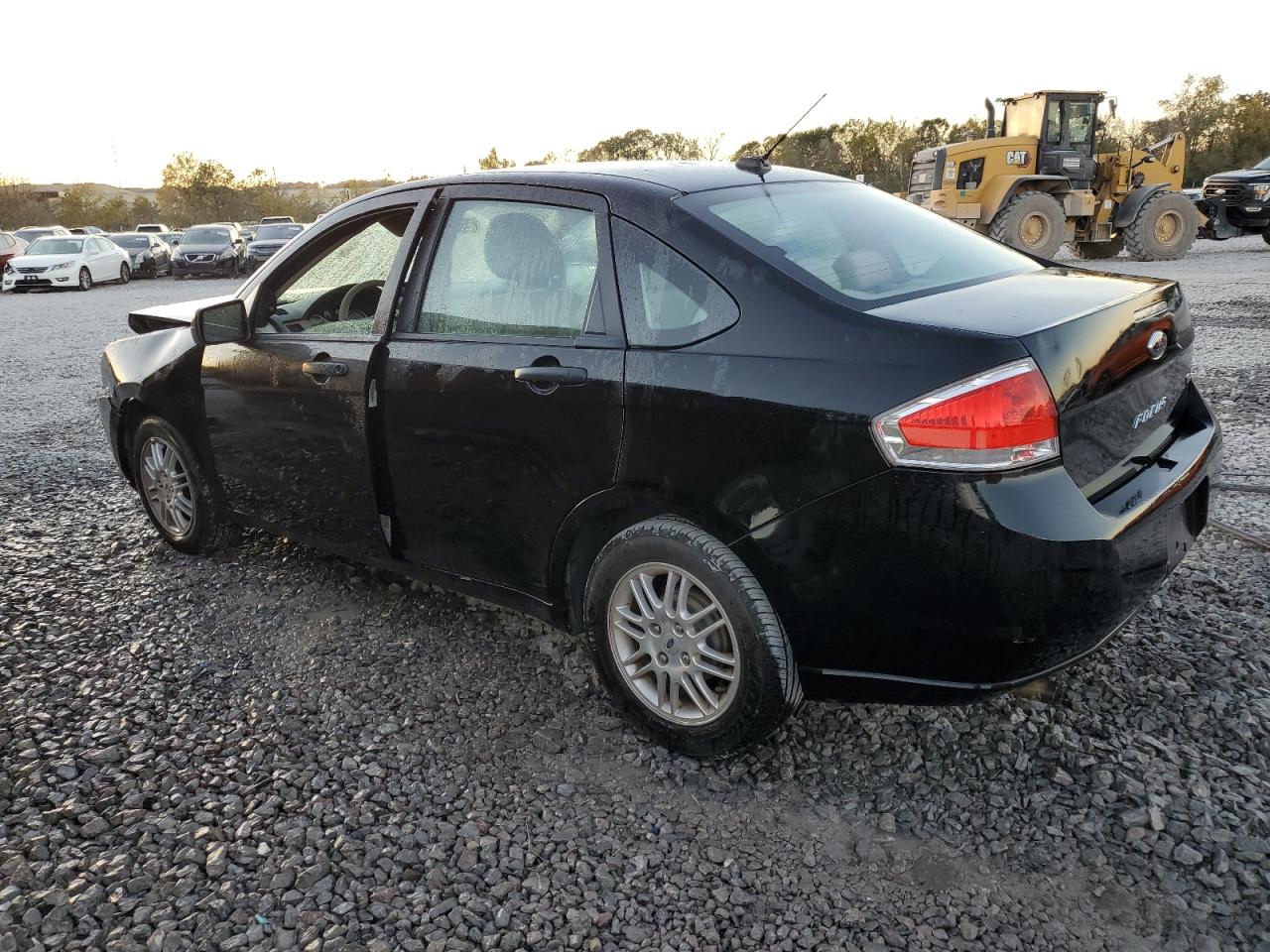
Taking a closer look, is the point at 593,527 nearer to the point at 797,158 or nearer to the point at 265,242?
the point at 265,242

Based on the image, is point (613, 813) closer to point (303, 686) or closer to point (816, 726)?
point (816, 726)

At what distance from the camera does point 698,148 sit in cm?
4519

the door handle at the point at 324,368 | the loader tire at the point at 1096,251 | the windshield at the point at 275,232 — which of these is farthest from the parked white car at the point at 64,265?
the door handle at the point at 324,368

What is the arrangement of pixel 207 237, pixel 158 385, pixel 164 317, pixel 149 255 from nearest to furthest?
pixel 158 385
pixel 164 317
pixel 207 237
pixel 149 255

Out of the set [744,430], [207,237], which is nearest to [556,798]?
[744,430]

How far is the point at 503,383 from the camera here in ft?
9.66

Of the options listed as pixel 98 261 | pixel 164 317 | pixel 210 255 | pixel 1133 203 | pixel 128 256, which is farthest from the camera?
pixel 128 256

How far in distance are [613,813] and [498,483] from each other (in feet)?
3.45

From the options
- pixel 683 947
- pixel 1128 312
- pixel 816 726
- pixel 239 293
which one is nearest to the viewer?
pixel 683 947

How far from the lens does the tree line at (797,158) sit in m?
41.6

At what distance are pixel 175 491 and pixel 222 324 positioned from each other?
1.05 meters

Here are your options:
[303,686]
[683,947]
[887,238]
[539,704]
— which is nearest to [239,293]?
[303,686]

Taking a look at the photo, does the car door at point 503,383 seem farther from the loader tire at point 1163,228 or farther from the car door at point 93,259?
the car door at point 93,259

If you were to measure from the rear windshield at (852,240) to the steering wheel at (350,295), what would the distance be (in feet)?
5.39
